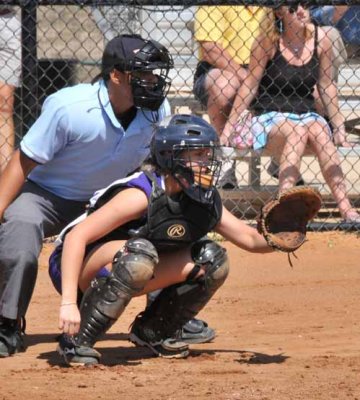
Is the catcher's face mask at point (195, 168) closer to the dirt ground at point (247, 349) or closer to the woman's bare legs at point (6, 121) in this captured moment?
the dirt ground at point (247, 349)

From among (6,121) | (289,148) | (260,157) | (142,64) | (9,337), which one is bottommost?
(260,157)

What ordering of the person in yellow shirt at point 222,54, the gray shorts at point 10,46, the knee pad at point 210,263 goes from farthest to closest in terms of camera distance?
the person in yellow shirt at point 222,54 < the gray shorts at point 10,46 < the knee pad at point 210,263

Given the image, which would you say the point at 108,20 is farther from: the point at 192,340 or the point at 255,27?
the point at 192,340

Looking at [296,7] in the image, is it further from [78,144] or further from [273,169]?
[78,144]

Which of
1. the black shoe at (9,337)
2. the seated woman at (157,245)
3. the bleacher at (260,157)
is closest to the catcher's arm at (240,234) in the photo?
the seated woman at (157,245)

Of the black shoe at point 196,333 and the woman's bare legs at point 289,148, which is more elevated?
the black shoe at point 196,333

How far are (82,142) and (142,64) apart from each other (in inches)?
16.5

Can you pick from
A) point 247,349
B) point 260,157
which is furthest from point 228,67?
point 247,349

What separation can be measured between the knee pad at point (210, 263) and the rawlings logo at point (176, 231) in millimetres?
151

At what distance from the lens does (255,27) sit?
7.85 meters

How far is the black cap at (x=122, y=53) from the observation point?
455cm

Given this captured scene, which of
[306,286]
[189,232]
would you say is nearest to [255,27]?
[306,286]

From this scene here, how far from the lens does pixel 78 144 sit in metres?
4.66

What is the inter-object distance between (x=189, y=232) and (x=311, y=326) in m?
1.21
